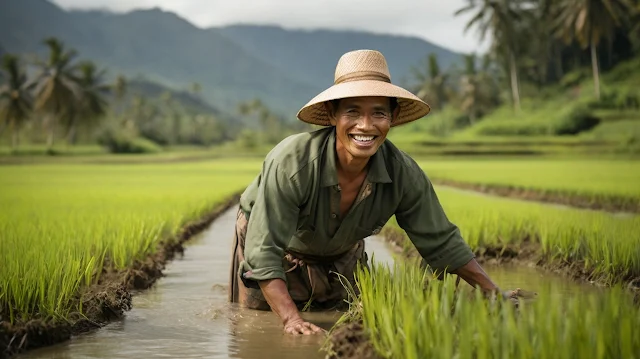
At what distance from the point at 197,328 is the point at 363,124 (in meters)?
1.14

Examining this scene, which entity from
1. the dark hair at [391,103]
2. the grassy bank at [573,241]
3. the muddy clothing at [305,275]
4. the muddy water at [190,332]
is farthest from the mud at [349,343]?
the grassy bank at [573,241]

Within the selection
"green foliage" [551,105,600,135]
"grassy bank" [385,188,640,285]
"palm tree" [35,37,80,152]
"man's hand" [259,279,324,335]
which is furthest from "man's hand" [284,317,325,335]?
"palm tree" [35,37,80,152]

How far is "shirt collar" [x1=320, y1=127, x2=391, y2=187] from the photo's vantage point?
317cm

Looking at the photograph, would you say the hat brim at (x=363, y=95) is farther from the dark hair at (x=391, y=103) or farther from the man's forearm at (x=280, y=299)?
the man's forearm at (x=280, y=299)

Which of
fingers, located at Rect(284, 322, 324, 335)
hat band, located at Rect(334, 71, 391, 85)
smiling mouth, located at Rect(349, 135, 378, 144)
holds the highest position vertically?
hat band, located at Rect(334, 71, 391, 85)

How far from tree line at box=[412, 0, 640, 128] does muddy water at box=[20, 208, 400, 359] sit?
126 feet

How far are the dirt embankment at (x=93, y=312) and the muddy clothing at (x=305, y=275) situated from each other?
1.87ft

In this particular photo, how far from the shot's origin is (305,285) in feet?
12.4

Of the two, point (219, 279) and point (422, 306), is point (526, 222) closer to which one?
point (219, 279)

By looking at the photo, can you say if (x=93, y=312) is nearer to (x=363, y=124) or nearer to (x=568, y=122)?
(x=363, y=124)

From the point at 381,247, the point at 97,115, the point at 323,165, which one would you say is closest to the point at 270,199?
the point at 323,165

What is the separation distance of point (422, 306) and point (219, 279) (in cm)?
278

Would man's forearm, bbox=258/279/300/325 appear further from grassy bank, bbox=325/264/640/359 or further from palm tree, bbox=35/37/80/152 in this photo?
palm tree, bbox=35/37/80/152

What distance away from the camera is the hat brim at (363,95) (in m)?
2.92
